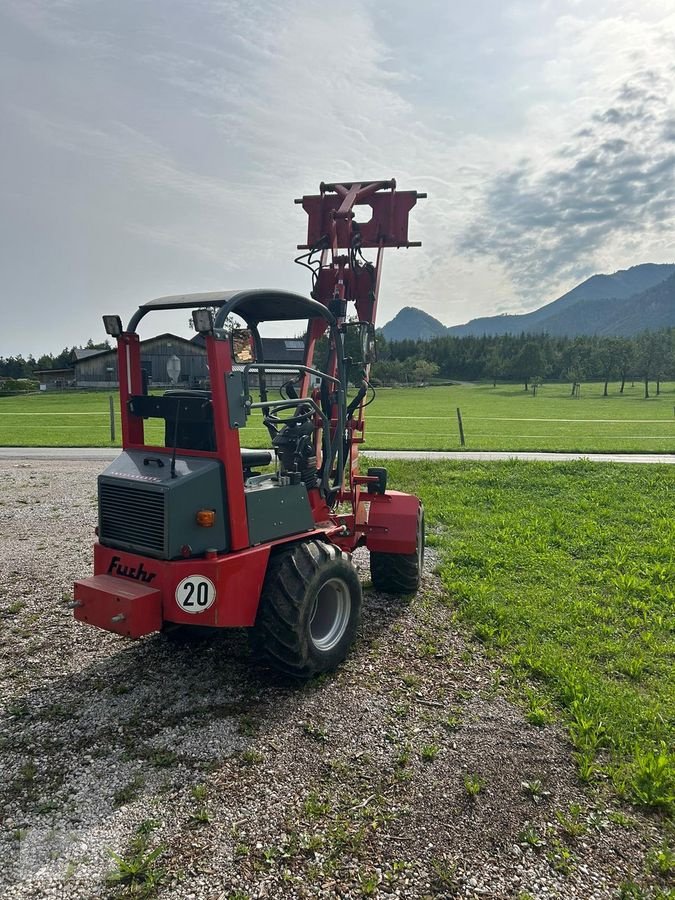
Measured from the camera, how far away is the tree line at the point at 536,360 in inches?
2987

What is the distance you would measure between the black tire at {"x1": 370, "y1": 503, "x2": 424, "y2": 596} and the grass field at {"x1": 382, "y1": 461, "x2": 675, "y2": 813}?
0.49 meters

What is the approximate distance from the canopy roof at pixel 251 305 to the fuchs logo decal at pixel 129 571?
1.76 metres

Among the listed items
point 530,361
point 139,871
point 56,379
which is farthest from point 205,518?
point 530,361

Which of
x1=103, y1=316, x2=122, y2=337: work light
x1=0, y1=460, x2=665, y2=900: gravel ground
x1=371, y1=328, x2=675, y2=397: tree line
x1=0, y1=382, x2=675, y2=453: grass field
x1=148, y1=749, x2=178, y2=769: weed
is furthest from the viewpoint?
x1=371, y1=328, x2=675, y2=397: tree line

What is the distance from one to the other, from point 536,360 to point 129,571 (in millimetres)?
91026

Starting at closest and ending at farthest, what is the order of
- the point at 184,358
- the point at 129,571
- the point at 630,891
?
1. the point at 630,891
2. the point at 129,571
3. the point at 184,358

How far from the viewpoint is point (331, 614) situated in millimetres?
5023

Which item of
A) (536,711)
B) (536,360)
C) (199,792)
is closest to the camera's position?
(199,792)

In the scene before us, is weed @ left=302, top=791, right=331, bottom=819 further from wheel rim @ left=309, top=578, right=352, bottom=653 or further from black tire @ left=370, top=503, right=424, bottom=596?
black tire @ left=370, top=503, right=424, bottom=596

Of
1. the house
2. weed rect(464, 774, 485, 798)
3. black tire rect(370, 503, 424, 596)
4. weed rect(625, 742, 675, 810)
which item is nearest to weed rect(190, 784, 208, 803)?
weed rect(464, 774, 485, 798)

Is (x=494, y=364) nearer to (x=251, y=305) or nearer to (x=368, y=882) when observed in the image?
(x=251, y=305)

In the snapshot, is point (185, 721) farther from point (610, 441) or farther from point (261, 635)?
point (610, 441)

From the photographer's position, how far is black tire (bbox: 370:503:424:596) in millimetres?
6406

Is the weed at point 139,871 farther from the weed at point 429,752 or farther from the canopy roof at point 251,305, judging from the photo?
the canopy roof at point 251,305
